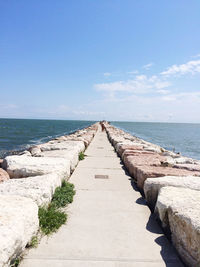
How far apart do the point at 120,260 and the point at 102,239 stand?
40 centimetres

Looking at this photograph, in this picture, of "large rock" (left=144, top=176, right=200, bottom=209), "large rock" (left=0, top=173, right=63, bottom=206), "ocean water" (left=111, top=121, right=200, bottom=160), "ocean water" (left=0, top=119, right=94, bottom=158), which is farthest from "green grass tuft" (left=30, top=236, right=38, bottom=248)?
"ocean water" (left=111, top=121, right=200, bottom=160)

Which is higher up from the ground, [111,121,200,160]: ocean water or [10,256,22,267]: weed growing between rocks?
[10,256,22,267]: weed growing between rocks

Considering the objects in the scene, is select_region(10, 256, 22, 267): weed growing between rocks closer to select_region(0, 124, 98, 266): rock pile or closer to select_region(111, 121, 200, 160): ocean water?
select_region(0, 124, 98, 266): rock pile

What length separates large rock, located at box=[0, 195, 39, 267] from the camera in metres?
1.82

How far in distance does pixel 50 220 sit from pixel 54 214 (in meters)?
0.14

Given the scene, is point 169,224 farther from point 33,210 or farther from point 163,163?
point 163,163

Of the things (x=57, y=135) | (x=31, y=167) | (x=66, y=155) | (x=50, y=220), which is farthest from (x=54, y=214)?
(x=57, y=135)

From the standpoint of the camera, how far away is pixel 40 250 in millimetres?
2330

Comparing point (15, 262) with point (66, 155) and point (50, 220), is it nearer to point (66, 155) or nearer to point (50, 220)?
point (50, 220)

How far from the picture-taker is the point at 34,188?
3070 mm

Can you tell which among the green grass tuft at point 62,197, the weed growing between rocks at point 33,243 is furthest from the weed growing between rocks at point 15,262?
the green grass tuft at point 62,197

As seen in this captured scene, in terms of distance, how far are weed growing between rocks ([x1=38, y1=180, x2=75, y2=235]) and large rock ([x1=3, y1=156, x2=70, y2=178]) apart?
20.8 inches

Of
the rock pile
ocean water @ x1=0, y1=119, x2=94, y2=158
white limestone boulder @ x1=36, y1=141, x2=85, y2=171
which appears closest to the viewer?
the rock pile

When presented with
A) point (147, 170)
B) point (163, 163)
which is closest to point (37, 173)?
point (147, 170)
